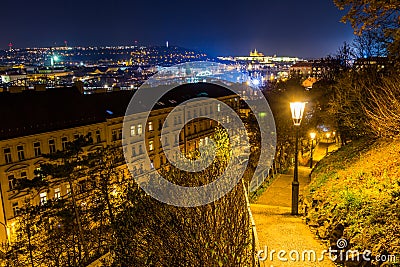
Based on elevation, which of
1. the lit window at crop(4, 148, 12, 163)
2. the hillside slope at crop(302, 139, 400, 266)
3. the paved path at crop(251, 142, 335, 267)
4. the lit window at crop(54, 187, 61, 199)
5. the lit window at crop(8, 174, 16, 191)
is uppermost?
the hillside slope at crop(302, 139, 400, 266)

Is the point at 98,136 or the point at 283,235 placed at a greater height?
the point at 283,235

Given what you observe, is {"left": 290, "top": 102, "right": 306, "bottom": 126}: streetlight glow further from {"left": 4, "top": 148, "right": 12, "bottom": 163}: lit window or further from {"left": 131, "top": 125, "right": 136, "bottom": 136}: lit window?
{"left": 131, "top": 125, "right": 136, "bottom": 136}: lit window

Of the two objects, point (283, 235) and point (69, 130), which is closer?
point (283, 235)

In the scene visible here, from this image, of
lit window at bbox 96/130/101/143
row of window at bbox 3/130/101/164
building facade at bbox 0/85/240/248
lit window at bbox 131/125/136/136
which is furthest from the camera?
lit window at bbox 131/125/136/136

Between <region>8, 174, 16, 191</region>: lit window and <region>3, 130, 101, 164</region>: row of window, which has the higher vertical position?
<region>3, 130, 101, 164</region>: row of window

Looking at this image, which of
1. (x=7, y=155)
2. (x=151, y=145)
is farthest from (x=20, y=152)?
(x=151, y=145)

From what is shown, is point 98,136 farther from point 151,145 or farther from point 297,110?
point 297,110

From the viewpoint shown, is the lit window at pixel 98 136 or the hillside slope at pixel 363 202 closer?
the hillside slope at pixel 363 202

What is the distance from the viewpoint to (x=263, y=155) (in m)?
23.2

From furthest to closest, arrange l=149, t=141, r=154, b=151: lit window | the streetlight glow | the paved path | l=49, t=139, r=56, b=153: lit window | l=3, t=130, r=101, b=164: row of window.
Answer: l=149, t=141, r=154, b=151: lit window → l=49, t=139, r=56, b=153: lit window → l=3, t=130, r=101, b=164: row of window → the streetlight glow → the paved path

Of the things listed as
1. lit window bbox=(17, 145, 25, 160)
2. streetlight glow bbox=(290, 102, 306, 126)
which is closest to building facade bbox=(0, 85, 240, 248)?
lit window bbox=(17, 145, 25, 160)

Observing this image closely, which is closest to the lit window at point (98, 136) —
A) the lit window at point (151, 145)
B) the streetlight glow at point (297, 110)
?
the lit window at point (151, 145)

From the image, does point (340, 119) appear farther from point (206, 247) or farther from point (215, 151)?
point (206, 247)

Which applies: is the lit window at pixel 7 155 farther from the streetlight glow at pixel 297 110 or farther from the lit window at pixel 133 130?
the streetlight glow at pixel 297 110
